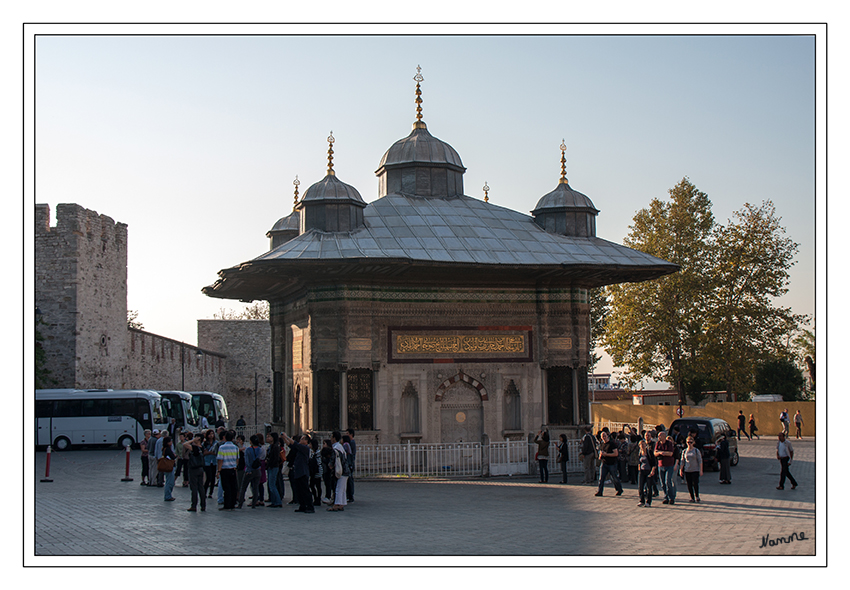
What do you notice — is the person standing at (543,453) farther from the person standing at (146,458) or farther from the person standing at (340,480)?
the person standing at (146,458)

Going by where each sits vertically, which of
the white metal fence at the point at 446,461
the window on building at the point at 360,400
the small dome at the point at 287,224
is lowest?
the white metal fence at the point at 446,461

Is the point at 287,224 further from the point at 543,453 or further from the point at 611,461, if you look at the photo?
the point at 611,461

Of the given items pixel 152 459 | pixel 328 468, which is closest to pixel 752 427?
pixel 328 468

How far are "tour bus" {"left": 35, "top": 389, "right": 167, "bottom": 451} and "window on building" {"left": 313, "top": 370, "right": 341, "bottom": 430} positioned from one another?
37.3 ft

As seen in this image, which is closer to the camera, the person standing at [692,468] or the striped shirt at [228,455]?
the striped shirt at [228,455]

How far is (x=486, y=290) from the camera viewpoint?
69.7ft

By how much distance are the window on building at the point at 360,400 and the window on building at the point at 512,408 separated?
11.6ft

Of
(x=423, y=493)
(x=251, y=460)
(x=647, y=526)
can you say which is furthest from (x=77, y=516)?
(x=647, y=526)

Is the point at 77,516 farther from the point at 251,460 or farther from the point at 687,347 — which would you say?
the point at 687,347

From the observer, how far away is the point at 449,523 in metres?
12.6

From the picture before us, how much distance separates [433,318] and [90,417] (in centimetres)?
1460

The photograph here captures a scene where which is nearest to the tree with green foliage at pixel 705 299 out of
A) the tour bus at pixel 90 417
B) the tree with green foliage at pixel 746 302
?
the tree with green foliage at pixel 746 302

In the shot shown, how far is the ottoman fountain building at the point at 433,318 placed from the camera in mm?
20109

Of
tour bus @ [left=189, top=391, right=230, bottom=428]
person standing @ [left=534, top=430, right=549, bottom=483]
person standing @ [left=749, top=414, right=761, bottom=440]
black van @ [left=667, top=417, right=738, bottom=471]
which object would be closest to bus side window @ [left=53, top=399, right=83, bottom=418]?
tour bus @ [left=189, top=391, right=230, bottom=428]
